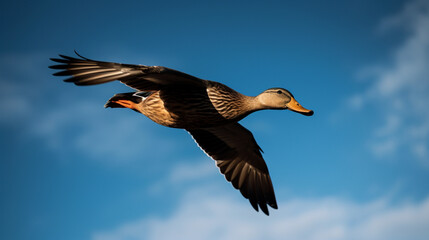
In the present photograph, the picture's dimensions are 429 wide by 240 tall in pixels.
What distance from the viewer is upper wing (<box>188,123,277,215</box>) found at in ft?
29.5

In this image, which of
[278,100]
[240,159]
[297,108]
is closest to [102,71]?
[278,100]

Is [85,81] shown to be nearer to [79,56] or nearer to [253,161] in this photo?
[79,56]

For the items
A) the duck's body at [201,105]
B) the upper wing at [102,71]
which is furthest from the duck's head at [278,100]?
the upper wing at [102,71]

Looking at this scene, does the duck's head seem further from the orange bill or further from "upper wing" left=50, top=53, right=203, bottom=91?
"upper wing" left=50, top=53, right=203, bottom=91

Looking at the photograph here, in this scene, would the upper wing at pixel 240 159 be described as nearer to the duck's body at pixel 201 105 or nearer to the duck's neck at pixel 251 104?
the duck's body at pixel 201 105

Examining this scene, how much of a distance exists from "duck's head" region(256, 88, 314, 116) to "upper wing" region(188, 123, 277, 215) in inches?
73.3

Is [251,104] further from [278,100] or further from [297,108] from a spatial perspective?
[297,108]

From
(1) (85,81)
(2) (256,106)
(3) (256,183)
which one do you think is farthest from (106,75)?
(3) (256,183)

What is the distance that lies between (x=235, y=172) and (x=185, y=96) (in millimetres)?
2897

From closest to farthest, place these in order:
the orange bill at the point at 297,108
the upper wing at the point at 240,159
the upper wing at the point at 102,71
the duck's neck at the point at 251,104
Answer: the upper wing at the point at 102,71
the orange bill at the point at 297,108
the duck's neck at the point at 251,104
the upper wing at the point at 240,159

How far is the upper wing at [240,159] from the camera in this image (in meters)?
9.00

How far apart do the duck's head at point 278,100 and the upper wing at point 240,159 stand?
6.11 ft

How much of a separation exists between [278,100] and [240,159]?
2.60 m

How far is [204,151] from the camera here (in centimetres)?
902
